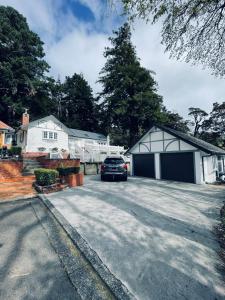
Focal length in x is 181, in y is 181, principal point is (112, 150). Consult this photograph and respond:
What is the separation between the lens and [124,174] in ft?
44.4

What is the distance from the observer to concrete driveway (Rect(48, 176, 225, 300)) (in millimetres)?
2873

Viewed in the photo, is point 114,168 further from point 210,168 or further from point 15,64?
point 15,64

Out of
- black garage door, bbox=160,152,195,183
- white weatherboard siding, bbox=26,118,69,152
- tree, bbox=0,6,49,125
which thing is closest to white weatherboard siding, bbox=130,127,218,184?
black garage door, bbox=160,152,195,183

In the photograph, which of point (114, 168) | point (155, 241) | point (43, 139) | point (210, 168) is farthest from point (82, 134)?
point (155, 241)

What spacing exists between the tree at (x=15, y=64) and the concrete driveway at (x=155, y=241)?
103 feet

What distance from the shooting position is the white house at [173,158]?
1397 cm

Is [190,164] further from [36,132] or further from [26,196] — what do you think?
[36,132]

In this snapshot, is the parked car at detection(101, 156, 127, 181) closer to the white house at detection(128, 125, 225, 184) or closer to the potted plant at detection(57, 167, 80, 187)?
the potted plant at detection(57, 167, 80, 187)

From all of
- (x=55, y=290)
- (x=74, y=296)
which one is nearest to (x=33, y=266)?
(x=55, y=290)

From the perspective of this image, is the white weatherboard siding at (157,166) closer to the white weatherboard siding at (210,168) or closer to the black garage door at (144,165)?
the black garage door at (144,165)

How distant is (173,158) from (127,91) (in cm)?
2093

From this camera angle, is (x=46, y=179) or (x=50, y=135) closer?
(x=46, y=179)

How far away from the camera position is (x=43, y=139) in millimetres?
25766

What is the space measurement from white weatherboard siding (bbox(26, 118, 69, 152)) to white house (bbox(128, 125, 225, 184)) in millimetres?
13172
